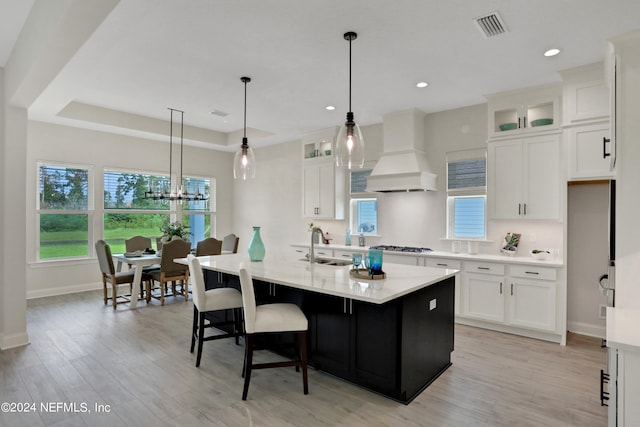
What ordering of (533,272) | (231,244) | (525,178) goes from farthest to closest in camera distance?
1. (231,244)
2. (525,178)
3. (533,272)

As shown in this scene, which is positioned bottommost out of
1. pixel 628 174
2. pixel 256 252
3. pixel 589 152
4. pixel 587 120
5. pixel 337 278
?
pixel 337 278

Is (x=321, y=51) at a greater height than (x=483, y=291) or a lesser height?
greater

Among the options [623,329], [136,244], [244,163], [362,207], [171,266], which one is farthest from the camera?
[362,207]

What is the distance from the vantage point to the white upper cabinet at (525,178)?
4059 millimetres

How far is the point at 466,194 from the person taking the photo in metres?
5.01

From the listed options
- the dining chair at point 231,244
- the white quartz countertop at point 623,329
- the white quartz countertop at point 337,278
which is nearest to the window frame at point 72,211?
the dining chair at point 231,244

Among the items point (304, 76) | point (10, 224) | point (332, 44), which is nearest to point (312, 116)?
point (304, 76)

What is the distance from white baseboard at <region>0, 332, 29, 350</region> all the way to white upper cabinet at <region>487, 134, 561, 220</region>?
5524 millimetres

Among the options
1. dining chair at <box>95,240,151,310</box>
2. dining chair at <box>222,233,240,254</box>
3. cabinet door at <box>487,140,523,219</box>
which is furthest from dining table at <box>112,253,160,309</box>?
cabinet door at <box>487,140,523,219</box>

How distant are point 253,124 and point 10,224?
3547 mm

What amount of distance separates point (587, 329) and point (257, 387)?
3.85 metres

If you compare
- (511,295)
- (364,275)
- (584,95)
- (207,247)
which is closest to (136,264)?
(207,247)

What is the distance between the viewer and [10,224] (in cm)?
366

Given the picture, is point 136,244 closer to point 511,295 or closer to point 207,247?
point 207,247
